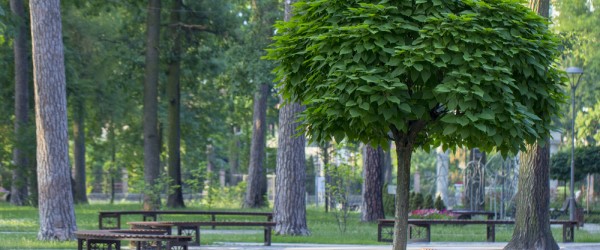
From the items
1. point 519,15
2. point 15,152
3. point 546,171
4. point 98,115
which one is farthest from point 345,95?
point 98,115

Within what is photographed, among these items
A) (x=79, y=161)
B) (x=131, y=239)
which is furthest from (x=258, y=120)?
(x=131, y=239)

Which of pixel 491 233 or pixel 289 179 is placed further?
pixel 491 233

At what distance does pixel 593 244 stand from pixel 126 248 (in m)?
10.8

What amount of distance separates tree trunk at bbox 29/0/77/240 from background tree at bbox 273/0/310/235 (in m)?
5.34

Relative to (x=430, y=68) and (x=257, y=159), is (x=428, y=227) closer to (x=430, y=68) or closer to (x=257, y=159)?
(x=430, y=68)

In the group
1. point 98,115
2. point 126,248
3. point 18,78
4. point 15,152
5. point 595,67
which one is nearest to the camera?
point 126,248

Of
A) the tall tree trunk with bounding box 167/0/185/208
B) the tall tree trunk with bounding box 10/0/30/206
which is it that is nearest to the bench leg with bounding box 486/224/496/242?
the tall tree trunk with bounding box 167/0/185/208

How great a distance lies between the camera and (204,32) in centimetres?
4006

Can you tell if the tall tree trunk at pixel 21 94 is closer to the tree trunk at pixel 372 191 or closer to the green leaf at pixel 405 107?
the tree trunk at pixel 372 191

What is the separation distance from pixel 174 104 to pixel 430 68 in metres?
28.0

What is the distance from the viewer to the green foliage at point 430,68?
12273 millimetres

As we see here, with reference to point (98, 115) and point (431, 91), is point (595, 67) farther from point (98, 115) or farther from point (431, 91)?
point (431, 91)

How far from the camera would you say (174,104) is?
39750 mm

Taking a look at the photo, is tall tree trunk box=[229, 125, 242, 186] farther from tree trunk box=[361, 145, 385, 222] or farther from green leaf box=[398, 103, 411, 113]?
green leaf box=[398, 103, 411, 113]
